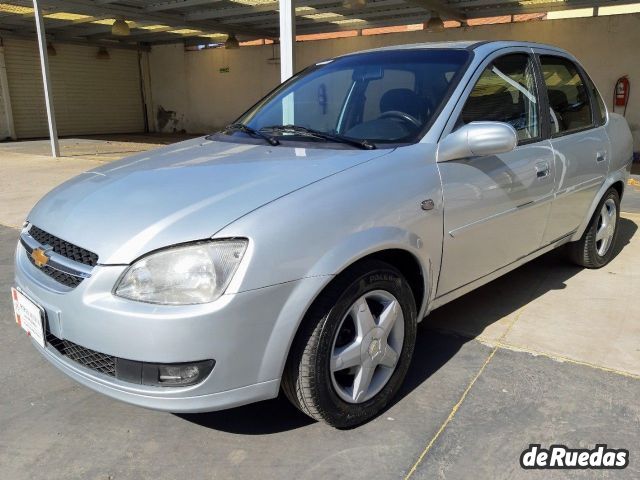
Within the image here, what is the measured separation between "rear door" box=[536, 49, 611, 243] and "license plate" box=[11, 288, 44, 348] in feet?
9.58

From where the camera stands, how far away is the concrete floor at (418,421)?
2.17 meters

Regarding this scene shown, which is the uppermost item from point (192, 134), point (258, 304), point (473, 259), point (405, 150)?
point (405, 150)

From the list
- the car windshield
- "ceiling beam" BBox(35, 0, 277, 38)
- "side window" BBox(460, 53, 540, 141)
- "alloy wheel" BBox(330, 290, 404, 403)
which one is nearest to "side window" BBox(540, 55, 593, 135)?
"side window" BBox(460, 53, 540, 141)

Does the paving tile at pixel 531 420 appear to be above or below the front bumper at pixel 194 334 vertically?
below

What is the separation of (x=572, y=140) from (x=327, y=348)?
8.29 feet

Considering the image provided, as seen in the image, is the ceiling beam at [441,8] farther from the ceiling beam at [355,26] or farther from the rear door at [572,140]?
the rear door at [572,140]

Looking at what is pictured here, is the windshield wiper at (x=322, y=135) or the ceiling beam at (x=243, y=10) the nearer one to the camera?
the windshield wiper at (x=322, y=135)

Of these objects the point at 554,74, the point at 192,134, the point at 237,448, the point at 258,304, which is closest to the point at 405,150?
the point at 258,304

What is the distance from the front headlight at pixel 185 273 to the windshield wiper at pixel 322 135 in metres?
0.92

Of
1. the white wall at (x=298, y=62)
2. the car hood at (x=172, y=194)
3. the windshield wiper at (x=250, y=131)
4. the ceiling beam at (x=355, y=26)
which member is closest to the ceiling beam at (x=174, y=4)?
the ceiling beam at (x=355, y=26)

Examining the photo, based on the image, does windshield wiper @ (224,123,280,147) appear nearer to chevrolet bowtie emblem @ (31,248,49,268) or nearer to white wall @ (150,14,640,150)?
chevrolet bowtie emblem @ (31,248,49,268)

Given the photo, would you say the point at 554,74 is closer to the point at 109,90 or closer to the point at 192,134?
the point at 192,134

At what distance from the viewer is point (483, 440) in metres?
2.29

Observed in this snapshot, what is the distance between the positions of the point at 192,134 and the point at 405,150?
19.6 meters
